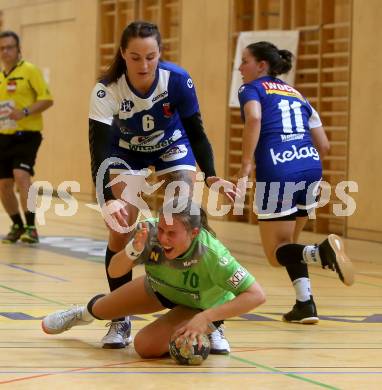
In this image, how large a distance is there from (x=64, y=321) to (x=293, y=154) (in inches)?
69.8

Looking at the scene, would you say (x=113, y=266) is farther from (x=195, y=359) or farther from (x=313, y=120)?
(x=313, y=120)

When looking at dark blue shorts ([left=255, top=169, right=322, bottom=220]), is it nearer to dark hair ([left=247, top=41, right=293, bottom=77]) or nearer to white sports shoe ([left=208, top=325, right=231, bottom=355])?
dark hair ([left=247, top=41, right=293, bottom=77])

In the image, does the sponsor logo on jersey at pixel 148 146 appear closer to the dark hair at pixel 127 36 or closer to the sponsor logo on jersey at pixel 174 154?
the sponsor logo on jersey at pixel 174 154

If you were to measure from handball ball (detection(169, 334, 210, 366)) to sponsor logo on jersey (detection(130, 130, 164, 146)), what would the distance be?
1129 millimetres

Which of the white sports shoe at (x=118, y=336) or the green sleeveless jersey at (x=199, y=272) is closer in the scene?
the green sleeveless jersey at (x=199, y=272)

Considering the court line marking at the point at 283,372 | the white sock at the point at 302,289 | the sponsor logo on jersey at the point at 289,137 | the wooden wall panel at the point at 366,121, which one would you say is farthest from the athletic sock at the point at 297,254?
the wooden wall panel at the point at 366,121

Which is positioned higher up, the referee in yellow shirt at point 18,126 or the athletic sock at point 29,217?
the referee in yellow shirt at point 18,126

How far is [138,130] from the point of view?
4.89 meters

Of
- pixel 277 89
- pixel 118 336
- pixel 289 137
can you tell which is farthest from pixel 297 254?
pixel 118 336

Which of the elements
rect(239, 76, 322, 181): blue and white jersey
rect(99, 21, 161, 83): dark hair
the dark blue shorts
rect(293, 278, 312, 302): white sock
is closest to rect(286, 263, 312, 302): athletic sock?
rect(293, 278, 312, 302): white sock

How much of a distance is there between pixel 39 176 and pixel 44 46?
2.20 meters

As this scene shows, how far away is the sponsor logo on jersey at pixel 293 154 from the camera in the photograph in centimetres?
577

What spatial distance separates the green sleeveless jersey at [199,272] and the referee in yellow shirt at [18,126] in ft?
16.9

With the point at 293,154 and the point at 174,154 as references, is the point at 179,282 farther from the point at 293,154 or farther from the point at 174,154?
the point at 293,154
